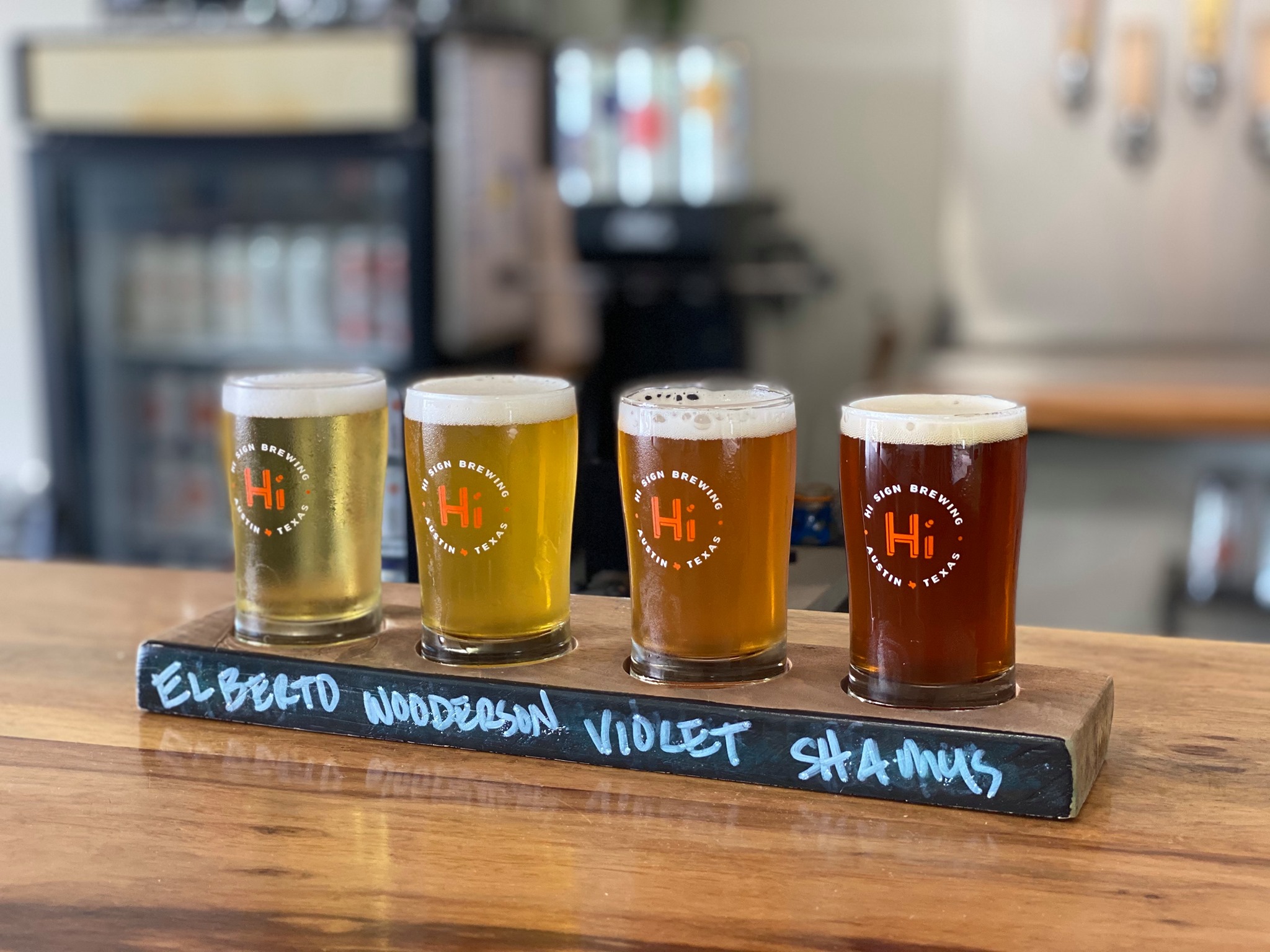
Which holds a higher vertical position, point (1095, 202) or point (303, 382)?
point (1095, 202)

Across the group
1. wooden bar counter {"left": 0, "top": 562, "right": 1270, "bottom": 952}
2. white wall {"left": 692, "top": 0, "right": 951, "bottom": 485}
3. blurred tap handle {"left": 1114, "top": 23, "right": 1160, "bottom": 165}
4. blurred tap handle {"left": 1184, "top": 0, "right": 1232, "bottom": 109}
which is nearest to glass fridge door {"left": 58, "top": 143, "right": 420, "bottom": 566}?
white wall {"left": 692, "top": 0, "right": 951, "bottom": 485}

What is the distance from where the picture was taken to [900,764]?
74cm

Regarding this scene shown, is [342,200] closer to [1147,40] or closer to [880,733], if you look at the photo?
[1147,40]

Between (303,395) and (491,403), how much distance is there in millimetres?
Answer: 134

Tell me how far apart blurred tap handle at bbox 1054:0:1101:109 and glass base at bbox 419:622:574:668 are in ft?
8.50

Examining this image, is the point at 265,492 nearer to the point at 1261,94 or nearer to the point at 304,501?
the point at 304,501

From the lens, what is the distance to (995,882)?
646mm

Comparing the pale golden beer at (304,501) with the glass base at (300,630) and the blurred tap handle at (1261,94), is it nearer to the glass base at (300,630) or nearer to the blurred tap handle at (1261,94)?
the glass base at (300,630)

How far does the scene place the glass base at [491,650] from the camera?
0.85 meters

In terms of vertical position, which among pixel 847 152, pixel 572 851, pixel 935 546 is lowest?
pixel 572 851

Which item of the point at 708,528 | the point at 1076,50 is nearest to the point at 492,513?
the point at 708,528

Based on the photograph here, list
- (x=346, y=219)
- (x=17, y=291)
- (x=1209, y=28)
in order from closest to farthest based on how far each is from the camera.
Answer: (x=1209, y=28) < (x=346, y=219) < (x=17, y=291)

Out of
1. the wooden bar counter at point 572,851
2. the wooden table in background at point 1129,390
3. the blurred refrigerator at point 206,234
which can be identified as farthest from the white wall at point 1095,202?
the wooden bar counter at point 572,851

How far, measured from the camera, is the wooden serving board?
28.5 inches
